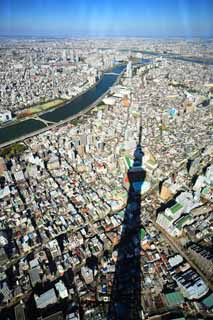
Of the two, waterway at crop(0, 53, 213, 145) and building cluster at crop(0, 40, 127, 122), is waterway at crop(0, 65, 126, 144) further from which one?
building cluster at crop(0, 40, 127, 122)

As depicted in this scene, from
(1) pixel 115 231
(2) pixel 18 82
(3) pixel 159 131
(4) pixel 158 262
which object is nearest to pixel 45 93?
(2) pixel 18 82

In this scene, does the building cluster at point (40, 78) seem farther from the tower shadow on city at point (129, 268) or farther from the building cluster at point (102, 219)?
the tower shadow on city at point (129, 268)

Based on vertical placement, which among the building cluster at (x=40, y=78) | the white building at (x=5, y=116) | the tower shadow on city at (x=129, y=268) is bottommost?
the tower shadow on city at (x=129, y=268)

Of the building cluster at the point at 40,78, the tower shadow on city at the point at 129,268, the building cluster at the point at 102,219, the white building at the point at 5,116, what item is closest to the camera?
the tower shadow on city at the point at 129,268

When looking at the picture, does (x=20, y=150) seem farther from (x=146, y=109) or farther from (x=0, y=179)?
(x=146, y=109)

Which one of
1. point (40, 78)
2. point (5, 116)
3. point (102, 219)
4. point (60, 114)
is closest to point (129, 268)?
point (102, 219)

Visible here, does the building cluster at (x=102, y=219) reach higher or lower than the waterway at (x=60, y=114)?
lower

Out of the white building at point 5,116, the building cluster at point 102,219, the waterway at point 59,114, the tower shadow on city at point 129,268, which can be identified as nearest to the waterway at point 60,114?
the waterway at point 59,114

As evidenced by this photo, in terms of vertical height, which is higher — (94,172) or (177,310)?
(94,172)
